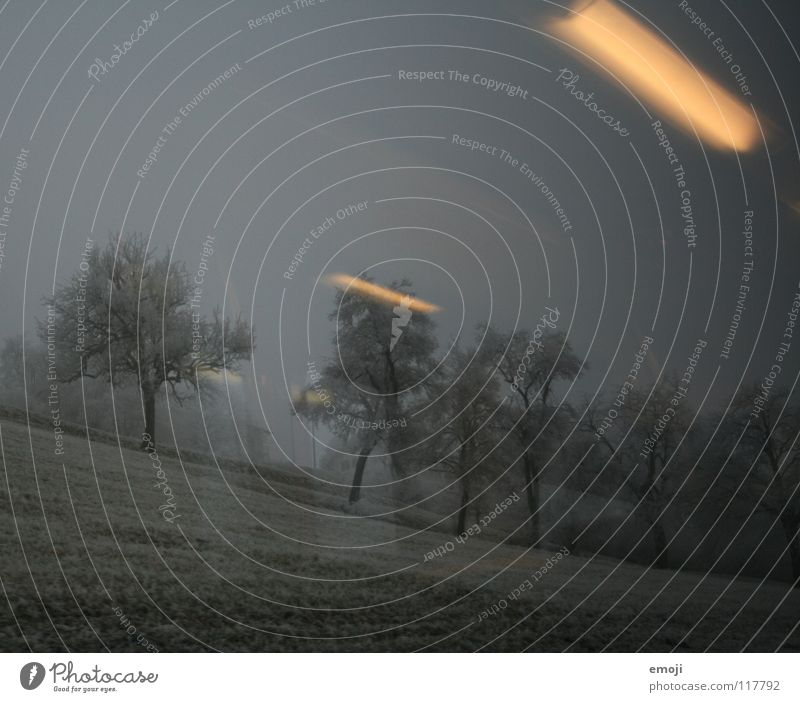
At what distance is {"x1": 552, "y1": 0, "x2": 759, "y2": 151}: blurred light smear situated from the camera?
2.69 metres

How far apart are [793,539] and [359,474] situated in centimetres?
146

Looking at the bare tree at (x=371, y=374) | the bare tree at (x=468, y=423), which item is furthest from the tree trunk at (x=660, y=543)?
the bare tree at (x=371, y=374)

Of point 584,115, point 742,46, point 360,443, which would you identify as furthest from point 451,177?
point 742,46

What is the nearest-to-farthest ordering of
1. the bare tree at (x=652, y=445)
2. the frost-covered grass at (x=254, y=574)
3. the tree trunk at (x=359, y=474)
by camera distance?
the frost-covered grass at (x=254, y=574), the tree trunk at (x=359, y=474), the bare tree at (x=652, y=445)

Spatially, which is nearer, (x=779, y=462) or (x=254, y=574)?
(x=254, y=574)

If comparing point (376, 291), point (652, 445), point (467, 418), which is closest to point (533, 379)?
point (467, 418)

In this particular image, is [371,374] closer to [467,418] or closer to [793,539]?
[467,418]

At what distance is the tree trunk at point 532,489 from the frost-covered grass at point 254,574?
106mm

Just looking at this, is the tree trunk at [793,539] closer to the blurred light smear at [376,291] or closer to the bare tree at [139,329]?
the blurred light smear at [376,291]

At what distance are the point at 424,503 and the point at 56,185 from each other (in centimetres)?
149

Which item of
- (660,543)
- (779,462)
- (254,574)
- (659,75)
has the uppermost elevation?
(659,75)

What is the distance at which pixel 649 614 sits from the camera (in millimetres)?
2686

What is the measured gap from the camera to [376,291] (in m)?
2.59

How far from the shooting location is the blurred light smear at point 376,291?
259cm
